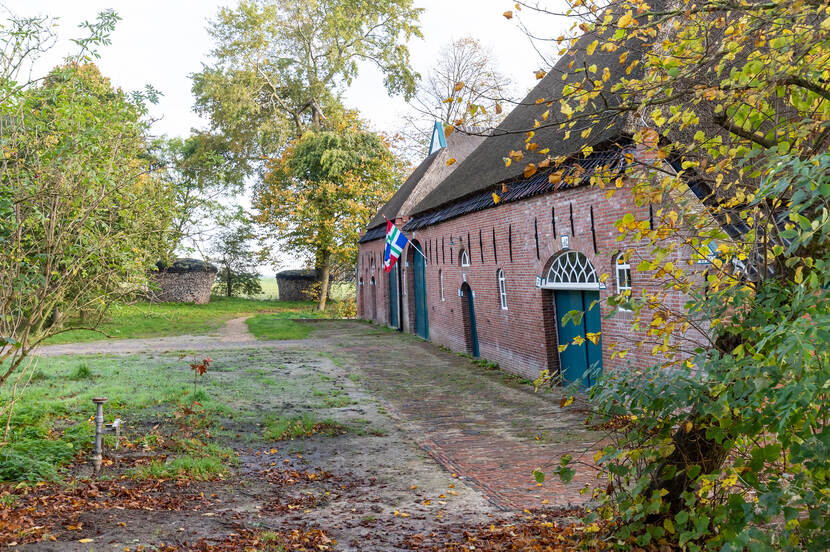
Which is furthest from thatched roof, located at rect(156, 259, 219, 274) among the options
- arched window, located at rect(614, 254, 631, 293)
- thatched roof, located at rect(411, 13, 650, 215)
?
arched window, located at rect(614, 254, 631, 293)

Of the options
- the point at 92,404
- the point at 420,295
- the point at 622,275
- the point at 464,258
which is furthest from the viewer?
the point at 420,295

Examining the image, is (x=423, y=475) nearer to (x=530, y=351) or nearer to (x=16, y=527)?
(x=16, y=527)

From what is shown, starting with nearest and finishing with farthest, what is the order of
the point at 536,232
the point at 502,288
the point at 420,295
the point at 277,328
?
the point at 536,232
the point at 502,288
the point at 420,295
the point at 277,328

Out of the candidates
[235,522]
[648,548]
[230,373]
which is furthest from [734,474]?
[230,373]

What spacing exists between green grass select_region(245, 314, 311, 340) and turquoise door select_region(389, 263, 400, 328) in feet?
11.9

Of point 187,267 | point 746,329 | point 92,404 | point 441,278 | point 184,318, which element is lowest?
point 92,404

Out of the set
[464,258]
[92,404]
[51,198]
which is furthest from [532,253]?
[51,198]

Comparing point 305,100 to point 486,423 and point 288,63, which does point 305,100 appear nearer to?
point 288,63

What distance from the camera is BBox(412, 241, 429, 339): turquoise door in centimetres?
2320

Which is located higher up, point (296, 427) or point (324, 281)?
point (324, 281)

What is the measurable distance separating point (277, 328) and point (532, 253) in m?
16.4

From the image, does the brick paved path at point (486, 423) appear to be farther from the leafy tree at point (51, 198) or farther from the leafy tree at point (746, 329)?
the leafy tree at point (51, 198)

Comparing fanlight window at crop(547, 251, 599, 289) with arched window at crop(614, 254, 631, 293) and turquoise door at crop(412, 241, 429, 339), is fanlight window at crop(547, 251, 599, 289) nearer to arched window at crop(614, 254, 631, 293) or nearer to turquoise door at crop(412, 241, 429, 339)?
arched window at crop(614, 254, 631, 293)

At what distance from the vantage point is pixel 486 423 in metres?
10.2
